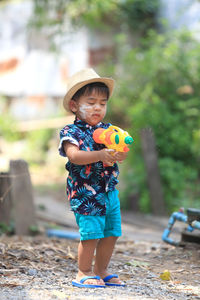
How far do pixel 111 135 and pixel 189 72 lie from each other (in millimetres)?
6522

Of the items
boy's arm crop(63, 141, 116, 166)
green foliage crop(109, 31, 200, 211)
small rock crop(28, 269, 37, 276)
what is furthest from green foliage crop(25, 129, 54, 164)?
boy's arm crop(63, 141, 116, 166)

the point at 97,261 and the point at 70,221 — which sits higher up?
the point at 97,261

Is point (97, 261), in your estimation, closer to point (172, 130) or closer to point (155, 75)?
point (172, 130)

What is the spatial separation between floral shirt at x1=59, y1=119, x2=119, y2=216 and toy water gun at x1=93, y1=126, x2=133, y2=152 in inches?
5.2

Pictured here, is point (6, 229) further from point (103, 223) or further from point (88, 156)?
point (88, 156)

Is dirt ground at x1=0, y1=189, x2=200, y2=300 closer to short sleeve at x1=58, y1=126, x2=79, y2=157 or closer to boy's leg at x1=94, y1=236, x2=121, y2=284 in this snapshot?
boy's leg at x1=94, y1=236, x2=121, y2=284

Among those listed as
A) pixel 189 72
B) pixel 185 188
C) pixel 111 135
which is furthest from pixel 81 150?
pixel 189 72

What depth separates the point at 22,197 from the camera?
5.38 meters

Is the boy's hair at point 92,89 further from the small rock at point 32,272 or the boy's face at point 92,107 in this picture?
the small rock at point 32,272

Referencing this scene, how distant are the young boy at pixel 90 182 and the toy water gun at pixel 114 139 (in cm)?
6

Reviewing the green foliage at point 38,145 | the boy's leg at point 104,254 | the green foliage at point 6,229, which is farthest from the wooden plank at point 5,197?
the green foliage at point 38,145

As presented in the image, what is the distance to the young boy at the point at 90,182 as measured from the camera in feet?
9.70

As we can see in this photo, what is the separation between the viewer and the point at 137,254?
175 inches

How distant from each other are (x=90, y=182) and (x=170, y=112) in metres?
6.09
